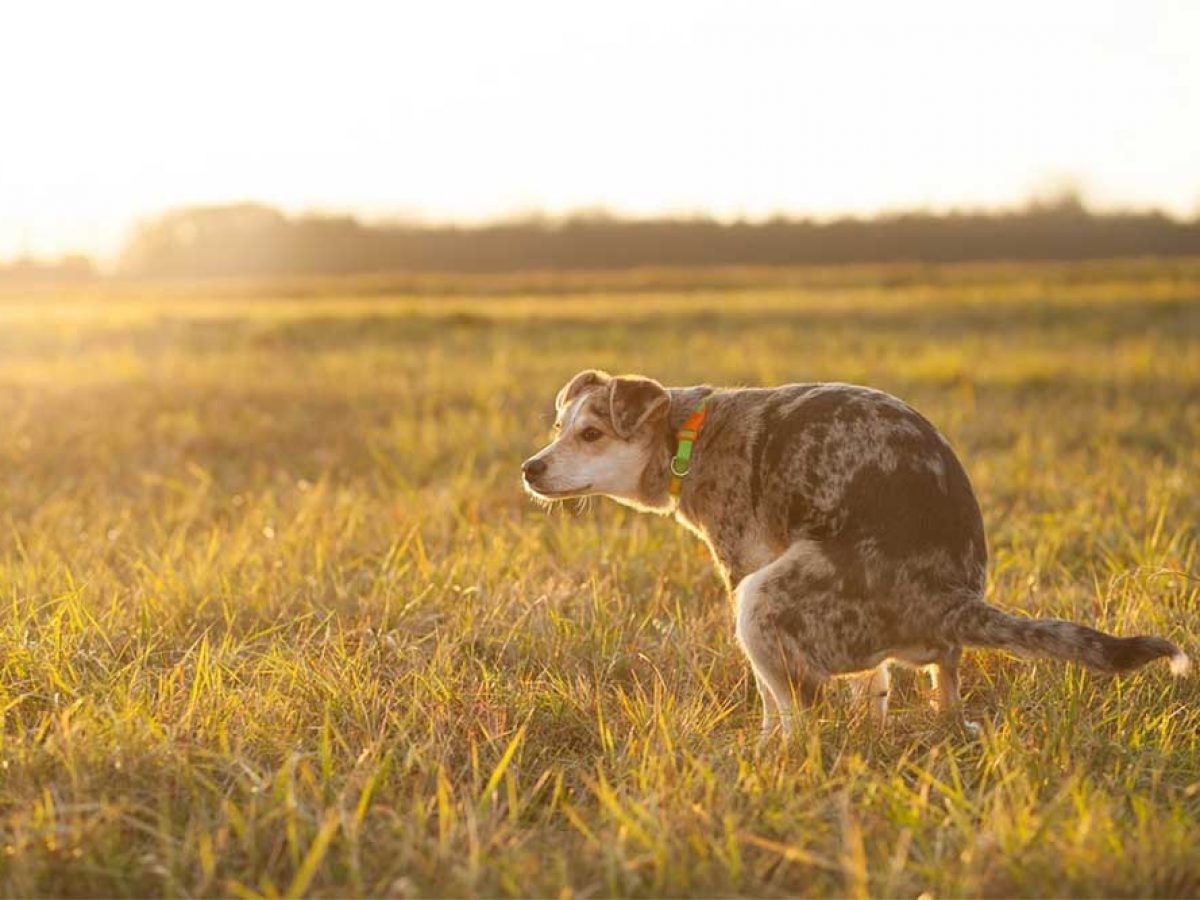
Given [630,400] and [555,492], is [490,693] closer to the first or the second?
[555,492]

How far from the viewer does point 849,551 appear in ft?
13.9

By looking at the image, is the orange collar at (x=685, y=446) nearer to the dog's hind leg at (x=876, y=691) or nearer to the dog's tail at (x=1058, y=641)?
the dog's hind leg at (x=876, y=691)

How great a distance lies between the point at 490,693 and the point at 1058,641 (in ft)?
6.50

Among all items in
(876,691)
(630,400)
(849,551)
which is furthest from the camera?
(630,400)

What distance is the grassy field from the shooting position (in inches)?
128

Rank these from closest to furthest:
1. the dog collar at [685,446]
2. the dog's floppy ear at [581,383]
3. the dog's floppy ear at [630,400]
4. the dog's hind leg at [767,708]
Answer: the dog's hind leg at [767,708] → the dog collar at [685,446] → the dog's floppy ear at [630,400] → the dog's floppy ear at [581,383]

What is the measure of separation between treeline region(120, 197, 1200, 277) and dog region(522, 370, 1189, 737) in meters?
42.1

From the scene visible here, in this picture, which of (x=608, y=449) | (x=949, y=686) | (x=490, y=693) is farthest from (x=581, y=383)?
(x=949, y=686)

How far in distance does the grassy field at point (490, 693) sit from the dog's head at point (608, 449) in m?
0.60

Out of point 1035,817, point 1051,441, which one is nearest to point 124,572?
point 1035,817

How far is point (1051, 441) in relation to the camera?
10.1 m

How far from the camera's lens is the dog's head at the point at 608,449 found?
4980 mm

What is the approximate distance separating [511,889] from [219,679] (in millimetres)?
1597

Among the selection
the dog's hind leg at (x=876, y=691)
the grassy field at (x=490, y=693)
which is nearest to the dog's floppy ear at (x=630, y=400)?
the grassy field at (x=490, y=693)
